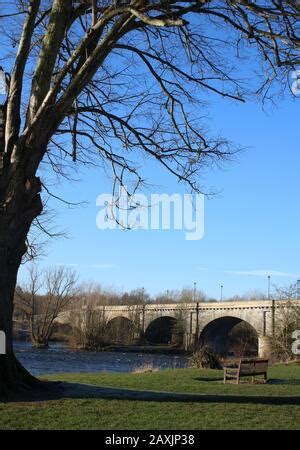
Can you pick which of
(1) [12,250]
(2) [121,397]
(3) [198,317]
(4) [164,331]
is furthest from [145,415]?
(4) [164,331]

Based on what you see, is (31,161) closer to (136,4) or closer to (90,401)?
(136,4)

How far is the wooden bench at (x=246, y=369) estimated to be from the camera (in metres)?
17.2

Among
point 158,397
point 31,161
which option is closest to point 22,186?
point 31,161

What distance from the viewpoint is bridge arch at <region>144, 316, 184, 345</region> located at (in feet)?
253

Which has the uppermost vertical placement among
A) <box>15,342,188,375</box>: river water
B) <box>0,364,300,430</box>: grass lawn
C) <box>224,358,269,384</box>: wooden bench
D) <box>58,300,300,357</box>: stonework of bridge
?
<box>58,300,300,357</box>: stonework of bridge

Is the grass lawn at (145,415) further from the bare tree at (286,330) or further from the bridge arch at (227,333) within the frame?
the bridge arch at (227,333)

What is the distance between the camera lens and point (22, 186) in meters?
11.4

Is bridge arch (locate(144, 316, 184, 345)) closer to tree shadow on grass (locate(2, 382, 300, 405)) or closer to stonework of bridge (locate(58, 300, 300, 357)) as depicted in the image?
stonework of bridge (locate(58, 300, 300, 357))

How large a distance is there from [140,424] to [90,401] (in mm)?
2138

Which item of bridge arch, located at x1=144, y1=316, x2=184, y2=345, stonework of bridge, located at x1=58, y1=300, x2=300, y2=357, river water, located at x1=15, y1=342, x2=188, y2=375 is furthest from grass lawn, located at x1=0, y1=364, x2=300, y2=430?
bridge arch, located at x1=144, y1=316, x2=184, y2=345

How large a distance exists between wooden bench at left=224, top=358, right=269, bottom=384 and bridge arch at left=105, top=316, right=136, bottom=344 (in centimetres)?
5277

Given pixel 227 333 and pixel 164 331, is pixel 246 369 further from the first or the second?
pixel 164 331

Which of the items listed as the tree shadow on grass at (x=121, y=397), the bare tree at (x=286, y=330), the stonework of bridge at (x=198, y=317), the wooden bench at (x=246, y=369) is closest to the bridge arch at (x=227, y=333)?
the stonework of bridge at (x=198, y=317)

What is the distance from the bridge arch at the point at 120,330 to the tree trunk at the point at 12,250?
59.5 meters
